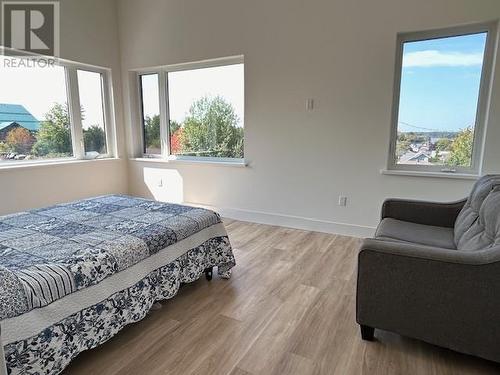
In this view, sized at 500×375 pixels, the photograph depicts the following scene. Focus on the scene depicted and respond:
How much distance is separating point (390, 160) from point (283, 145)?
47.4 inches

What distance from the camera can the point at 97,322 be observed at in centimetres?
158

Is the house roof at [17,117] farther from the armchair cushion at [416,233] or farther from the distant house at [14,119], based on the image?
the armchair cushion at [416,233]

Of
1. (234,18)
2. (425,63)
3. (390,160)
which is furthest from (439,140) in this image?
(234,18)

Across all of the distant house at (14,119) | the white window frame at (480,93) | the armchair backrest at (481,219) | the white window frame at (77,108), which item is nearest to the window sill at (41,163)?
the white window frame at (77,108)

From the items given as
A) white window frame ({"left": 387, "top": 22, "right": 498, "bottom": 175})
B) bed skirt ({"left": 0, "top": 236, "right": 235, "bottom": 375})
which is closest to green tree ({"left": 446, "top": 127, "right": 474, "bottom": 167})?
white window frame ({"left": 387, "top": 22, "right": 498, "bottom": 175})

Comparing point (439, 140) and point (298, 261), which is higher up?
point (439, 140)

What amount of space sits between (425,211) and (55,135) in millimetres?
4362

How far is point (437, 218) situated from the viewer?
2.46 metres

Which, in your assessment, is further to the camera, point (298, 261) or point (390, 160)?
point (390, 160)

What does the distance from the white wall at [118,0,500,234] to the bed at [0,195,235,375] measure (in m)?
1.57

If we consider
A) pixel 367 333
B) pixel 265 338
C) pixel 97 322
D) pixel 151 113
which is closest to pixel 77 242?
pixel 97 322

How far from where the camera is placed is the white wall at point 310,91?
304cm

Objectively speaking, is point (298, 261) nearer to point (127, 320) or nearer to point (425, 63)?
point (127, 320)

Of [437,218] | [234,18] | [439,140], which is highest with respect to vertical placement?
[234,18]
